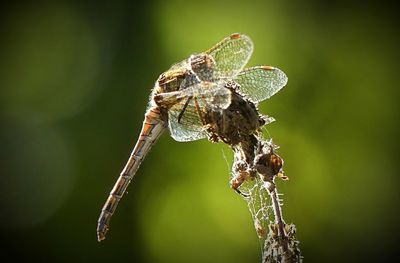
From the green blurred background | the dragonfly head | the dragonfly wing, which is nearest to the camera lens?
the dragonfly wing

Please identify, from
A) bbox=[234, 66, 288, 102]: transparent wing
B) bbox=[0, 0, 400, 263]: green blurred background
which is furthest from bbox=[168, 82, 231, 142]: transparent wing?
bbox=[0, 0, 400, 263]: green blurred background

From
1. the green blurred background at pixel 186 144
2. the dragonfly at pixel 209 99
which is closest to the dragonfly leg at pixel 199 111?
the dragonfly at pixel 209 99

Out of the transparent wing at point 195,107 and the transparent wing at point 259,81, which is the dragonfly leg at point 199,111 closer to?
the transparent wing at point 195,107

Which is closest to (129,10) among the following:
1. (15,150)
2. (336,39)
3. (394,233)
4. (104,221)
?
(15,150)

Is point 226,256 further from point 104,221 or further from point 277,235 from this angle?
point 277,235

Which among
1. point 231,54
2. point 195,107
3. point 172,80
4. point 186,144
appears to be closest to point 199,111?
point 195,107

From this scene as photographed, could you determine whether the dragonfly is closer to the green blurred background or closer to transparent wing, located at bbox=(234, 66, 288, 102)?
transparent wing, located at bbox=(234, 66, 288, 102)

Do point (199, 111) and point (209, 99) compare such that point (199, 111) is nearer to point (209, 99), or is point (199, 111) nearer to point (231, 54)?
point (209, 99)
